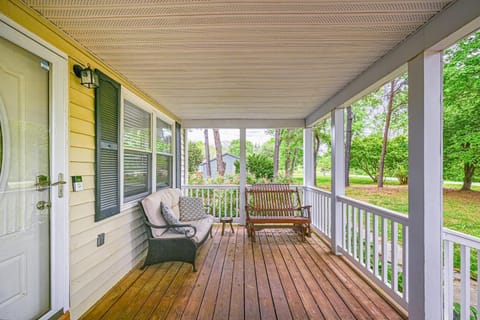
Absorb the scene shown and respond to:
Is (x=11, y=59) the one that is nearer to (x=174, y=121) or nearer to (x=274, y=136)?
(x=174, y=121)

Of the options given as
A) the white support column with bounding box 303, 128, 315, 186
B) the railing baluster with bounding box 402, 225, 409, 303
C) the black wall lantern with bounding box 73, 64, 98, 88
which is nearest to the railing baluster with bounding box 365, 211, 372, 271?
the railing baluster with bounding box 402, 225, 409, 303

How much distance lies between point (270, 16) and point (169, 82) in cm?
185

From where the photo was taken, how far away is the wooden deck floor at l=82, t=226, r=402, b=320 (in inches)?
88.1

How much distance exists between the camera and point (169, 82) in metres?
3.21

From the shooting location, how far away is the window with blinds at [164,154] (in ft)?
14.6

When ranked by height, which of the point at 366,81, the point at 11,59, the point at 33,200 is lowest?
the point at 33,200

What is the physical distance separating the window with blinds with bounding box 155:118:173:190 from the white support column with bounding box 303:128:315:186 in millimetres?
3028

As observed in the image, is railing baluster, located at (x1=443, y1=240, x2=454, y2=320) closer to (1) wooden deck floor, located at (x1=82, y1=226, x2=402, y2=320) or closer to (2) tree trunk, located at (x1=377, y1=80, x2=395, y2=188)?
(1) wooden deck floor, located at (x1=82, y1=226, x2=402, y2=320)

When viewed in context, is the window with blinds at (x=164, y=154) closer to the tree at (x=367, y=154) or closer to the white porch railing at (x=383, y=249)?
the white porch railing at (x=383, y=249)

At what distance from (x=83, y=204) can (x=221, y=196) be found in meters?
3.87

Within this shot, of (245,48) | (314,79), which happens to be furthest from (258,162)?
(245,48)

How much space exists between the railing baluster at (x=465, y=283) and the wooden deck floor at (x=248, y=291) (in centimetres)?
59

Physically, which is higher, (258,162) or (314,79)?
(314,79)

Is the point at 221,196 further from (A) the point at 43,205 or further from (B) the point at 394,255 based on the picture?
(A) the point at 43,205
